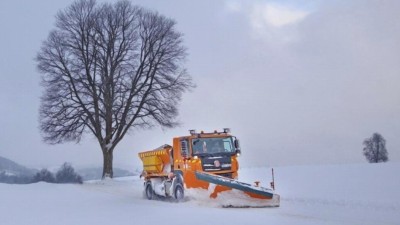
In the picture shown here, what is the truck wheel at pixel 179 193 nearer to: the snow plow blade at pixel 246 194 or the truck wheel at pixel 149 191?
the snow plow blade at pixel 246 194

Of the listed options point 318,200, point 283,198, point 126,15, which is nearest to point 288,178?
point 283,198

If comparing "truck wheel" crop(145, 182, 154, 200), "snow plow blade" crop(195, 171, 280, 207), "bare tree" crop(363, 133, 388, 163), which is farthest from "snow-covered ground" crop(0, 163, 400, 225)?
"bare tree" crop(363, 133, 388, 163)

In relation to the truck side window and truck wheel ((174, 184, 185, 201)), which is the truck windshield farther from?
truck wheel ((174, 184, 185, 201))

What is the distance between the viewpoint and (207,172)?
17.8 meters

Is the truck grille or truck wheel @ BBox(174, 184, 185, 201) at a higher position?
the truck grille

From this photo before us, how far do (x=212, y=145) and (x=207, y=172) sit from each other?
1284 millimetres

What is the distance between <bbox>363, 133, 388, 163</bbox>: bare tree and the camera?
168 ft

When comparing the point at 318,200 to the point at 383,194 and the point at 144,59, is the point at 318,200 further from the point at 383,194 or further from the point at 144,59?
the point at 144,59

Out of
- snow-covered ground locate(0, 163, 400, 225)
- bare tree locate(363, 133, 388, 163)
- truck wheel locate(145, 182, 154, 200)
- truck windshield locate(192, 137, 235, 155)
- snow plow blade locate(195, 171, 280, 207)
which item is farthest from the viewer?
bare tree locate(363, 133, 388, 163)

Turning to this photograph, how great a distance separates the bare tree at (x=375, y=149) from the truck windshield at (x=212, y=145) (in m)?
36.4

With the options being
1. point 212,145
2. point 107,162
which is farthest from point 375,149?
point 212,145

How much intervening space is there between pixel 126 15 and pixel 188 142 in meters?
20.7

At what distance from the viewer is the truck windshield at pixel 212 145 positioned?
60.5 ft

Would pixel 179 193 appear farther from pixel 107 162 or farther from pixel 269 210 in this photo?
pixel 107 162
